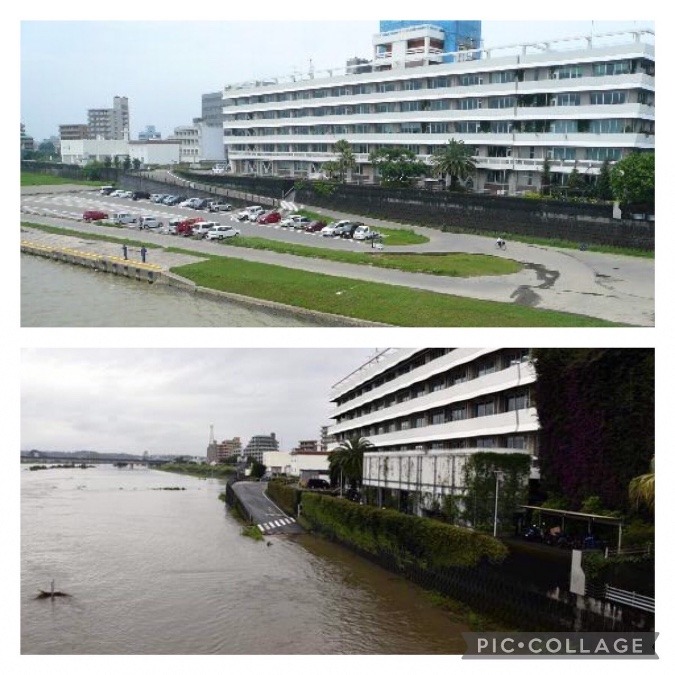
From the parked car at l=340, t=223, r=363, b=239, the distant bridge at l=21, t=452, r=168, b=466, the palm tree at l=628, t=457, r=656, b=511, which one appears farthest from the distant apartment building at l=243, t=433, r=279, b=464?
the palm tree at l=628, t=457, r=656, b=511

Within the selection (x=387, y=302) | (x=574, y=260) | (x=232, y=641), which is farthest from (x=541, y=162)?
(x=232, y=641)

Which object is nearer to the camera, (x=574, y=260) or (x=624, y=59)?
(x=574, y=260)


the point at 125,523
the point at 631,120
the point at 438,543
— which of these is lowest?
the point at 125,523

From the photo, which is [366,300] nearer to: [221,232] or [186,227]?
[221,232]

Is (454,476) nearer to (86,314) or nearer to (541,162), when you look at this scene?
(86,314)

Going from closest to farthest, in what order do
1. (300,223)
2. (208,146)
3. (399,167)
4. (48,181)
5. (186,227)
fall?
(186,227) → (300,223) → (399,167) → (48,181) → (208,146)

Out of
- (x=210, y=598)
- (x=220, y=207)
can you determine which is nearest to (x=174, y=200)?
(x=220, y=207)

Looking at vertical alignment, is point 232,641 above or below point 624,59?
below
